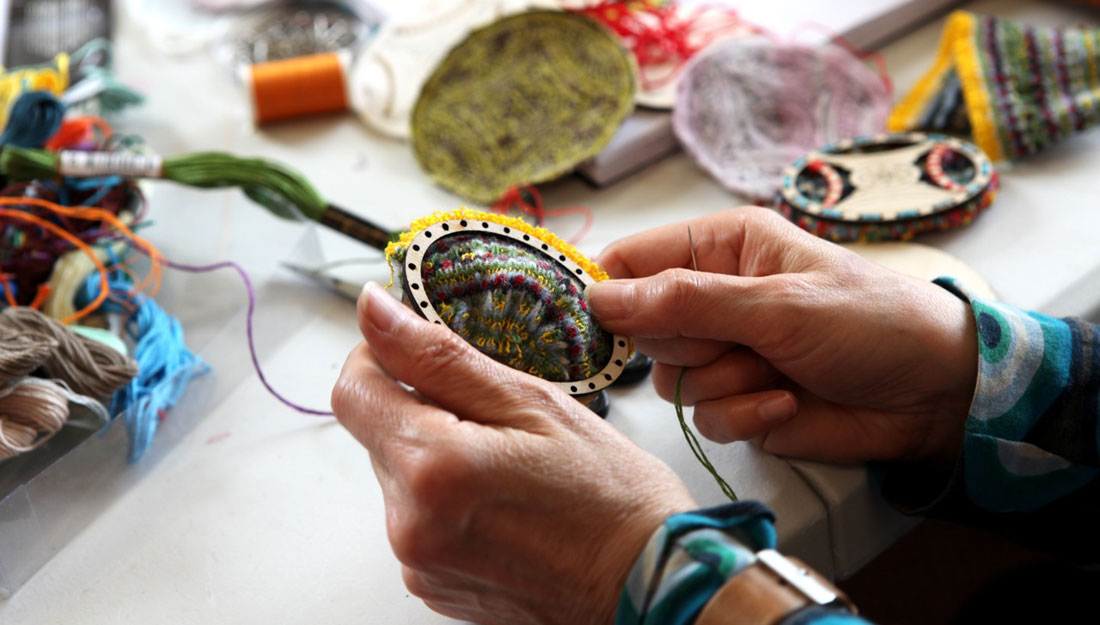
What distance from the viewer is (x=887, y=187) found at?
1.09 metres

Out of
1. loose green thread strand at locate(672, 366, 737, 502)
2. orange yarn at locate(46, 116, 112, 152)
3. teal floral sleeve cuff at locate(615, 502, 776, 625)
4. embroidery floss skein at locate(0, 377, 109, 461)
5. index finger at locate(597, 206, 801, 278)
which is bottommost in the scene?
embroidery floss skein at locate(0, 377, 109, 461)

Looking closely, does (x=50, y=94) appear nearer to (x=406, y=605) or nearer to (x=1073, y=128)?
(x=406, y=605)

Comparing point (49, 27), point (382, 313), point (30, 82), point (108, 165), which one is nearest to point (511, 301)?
point (382, 313)

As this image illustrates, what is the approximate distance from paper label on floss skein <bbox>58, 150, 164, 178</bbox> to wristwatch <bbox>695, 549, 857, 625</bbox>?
89 centimetres

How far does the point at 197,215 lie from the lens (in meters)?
1.21

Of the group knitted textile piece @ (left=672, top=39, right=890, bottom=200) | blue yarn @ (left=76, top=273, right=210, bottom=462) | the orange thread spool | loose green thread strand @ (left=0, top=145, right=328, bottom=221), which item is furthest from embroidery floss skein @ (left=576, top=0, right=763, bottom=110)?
blue yarn @ (left=76, top=273, right=210, bottom=462)

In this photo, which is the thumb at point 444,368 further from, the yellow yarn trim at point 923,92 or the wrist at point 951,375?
the yellow yarn trim at point 923,92

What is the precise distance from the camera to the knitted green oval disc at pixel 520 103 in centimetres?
121

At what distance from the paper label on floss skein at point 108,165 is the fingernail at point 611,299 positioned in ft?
2.17

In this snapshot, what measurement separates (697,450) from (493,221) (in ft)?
0.92

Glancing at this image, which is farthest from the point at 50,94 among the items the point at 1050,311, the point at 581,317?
the point at 1050,311

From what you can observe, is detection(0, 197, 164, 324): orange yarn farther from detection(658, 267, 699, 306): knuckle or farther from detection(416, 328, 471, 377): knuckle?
detection(658, 267, 699, 306): knuckle

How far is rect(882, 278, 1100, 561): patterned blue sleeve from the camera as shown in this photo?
30.1 inches

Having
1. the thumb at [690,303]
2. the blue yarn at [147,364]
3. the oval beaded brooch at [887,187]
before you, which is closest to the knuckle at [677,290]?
the thumb at [690,303]
